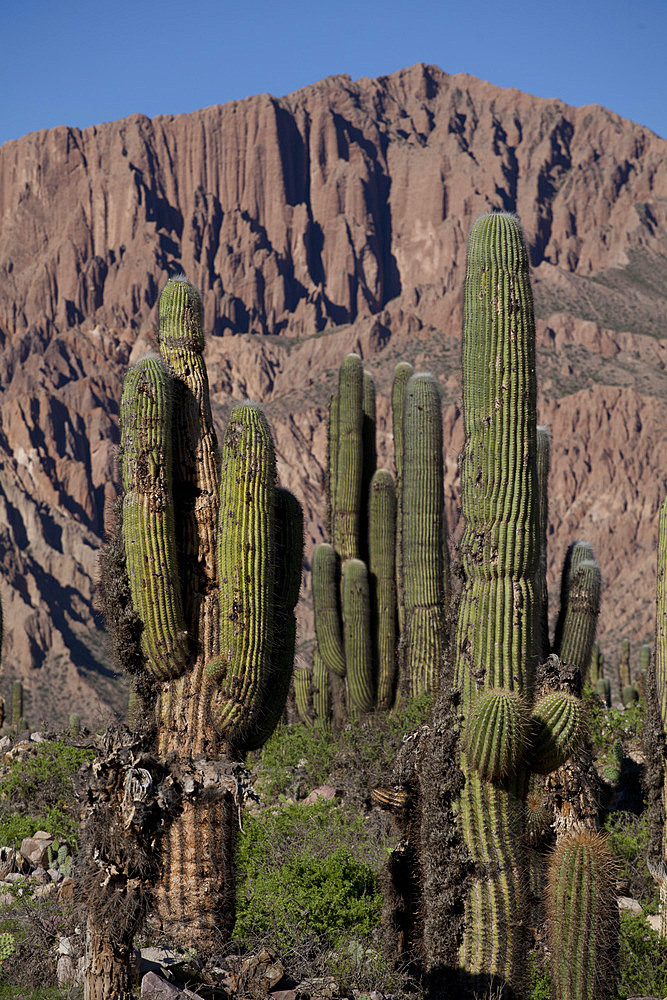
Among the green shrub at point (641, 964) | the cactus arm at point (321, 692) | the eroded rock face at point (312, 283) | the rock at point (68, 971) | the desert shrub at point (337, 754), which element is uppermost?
the eroded rock face at point (312, 283)

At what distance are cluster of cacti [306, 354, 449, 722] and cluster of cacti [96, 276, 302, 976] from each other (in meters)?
→ 4.72

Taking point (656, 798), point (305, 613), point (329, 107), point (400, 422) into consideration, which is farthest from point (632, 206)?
point (656, 798)

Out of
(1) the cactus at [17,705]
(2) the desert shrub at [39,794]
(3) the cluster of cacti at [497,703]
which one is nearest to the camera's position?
(3) the cluster of cacti at [497,703]

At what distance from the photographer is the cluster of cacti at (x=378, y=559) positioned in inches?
486

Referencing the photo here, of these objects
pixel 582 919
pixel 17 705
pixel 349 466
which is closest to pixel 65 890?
pixel 582 919

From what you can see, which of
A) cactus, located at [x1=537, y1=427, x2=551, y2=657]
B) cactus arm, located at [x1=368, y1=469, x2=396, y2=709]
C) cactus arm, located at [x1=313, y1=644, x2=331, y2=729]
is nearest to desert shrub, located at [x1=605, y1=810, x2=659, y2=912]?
cactus, located at [x1=537, y1=427, x2=551, y2=657]

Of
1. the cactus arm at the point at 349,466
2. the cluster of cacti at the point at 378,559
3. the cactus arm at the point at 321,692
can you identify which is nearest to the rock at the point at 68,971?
the cluster of cacti at the point at 378,559

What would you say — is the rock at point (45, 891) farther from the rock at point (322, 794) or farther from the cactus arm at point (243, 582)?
the rock at point (322, 794)

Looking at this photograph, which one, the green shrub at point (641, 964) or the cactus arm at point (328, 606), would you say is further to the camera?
the cactus arm at point (328, 606)

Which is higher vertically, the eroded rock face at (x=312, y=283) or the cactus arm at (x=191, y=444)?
the eroded rock face at (x=312, y=283)

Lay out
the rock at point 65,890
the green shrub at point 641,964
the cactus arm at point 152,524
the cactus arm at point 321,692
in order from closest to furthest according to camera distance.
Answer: the green shrub at point 641,964
the cactus arm at point 152,524
the rock at point 65,890
the cactus arm at point 321,692

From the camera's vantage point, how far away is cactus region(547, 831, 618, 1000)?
18.4ft

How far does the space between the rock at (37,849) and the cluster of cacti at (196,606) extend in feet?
10.2

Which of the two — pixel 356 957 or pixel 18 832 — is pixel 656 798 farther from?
pixel 18 832
